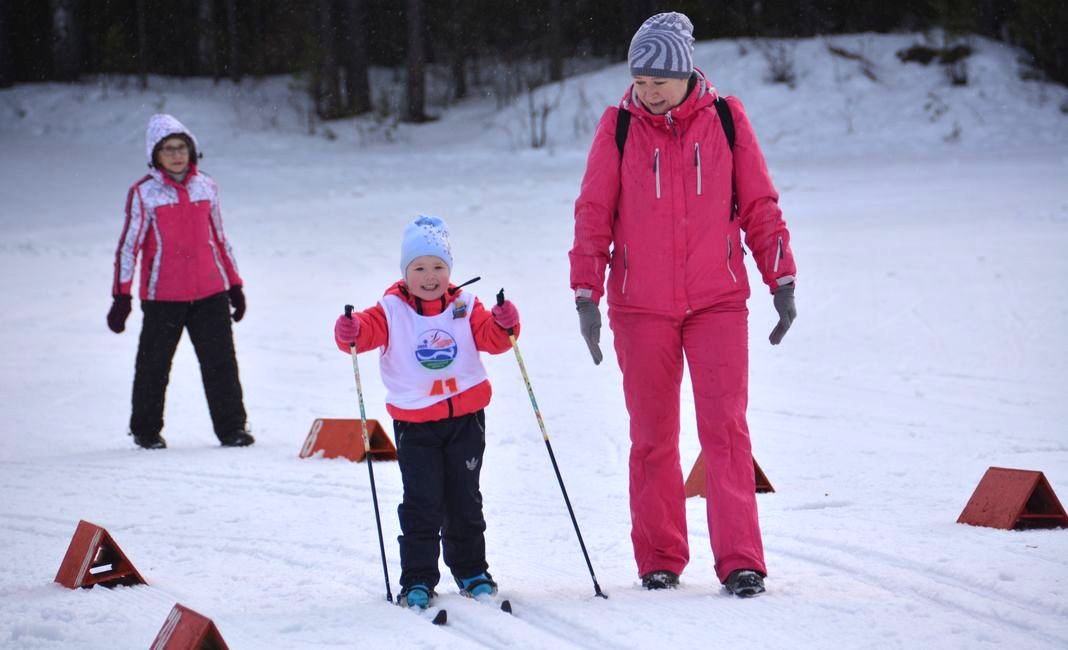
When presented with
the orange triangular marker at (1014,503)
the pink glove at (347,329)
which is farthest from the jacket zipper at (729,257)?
the orange triangular marker at (1014,503)

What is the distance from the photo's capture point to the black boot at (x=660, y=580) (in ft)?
13.2

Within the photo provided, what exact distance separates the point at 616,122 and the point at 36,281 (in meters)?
9.70

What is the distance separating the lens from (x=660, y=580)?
4023 millimetres

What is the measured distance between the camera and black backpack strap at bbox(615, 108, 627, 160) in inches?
159

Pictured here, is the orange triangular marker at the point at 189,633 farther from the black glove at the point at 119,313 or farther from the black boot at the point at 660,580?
the black glove at the point at 119,313

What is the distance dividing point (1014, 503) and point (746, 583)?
134 centimetres

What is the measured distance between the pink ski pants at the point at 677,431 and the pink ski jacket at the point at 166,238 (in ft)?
11.6

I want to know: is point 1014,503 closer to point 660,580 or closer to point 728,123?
point 660,580

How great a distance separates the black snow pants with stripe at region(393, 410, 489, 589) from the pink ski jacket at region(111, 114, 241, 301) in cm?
330

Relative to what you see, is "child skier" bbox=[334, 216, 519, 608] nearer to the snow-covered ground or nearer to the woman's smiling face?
the snow-covered ground

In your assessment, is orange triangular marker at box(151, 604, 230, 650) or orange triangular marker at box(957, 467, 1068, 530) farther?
orange triangular marker at box(957, 467, 1068, 530)

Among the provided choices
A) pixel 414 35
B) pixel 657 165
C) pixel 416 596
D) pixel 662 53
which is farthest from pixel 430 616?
pixel 414 35

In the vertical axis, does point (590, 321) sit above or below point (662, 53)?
below

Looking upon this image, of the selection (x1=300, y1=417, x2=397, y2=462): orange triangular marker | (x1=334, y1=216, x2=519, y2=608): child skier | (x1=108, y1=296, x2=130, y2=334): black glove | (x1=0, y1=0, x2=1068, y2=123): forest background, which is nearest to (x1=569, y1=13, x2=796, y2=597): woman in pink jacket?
(x1=334, y1=216, x2=519, y2=608): child skier
